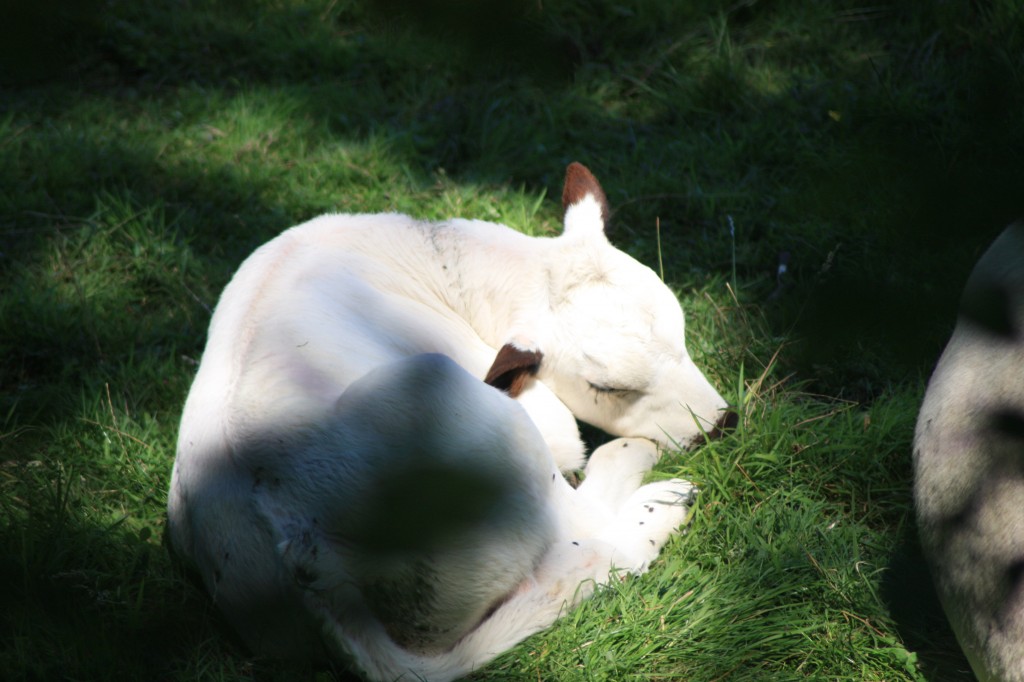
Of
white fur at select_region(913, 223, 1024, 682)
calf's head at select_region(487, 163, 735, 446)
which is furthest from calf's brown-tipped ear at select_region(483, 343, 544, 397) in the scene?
white fur at select_region(913, 223, 1024, 682)

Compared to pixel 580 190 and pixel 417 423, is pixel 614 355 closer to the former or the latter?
pixel 580 190

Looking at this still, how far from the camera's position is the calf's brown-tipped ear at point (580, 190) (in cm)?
384

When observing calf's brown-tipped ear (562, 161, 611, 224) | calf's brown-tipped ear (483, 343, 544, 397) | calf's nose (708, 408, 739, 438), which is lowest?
calf's nose (708, 408, 739, 438)

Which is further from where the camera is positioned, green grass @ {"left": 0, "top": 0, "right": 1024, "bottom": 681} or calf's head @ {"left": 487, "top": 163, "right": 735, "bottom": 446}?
calf's head @ {"left": 487, "top": 163, "right": 735, "bottom": 446}

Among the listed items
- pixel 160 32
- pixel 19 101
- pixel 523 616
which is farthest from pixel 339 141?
pixel 523 616

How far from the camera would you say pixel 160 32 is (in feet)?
19.0

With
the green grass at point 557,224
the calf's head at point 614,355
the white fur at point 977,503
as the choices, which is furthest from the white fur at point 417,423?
the white fur at point 977,503

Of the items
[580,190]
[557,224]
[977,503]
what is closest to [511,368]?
[580,190]

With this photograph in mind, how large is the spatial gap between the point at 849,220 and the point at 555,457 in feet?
8.42

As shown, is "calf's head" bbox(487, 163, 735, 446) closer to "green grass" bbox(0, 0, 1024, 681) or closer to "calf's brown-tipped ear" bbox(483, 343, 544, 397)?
"calf's brown-tipped ear" bbox(483, 343, 544, 397)

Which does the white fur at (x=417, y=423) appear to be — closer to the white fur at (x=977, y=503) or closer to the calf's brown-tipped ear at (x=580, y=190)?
the calf's brown-tipped ear at (x=580, y=190)

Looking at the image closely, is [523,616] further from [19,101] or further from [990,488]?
[19,101]

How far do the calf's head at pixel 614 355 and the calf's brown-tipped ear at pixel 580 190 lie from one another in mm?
331

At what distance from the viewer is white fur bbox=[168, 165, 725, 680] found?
Result: 2451mm
